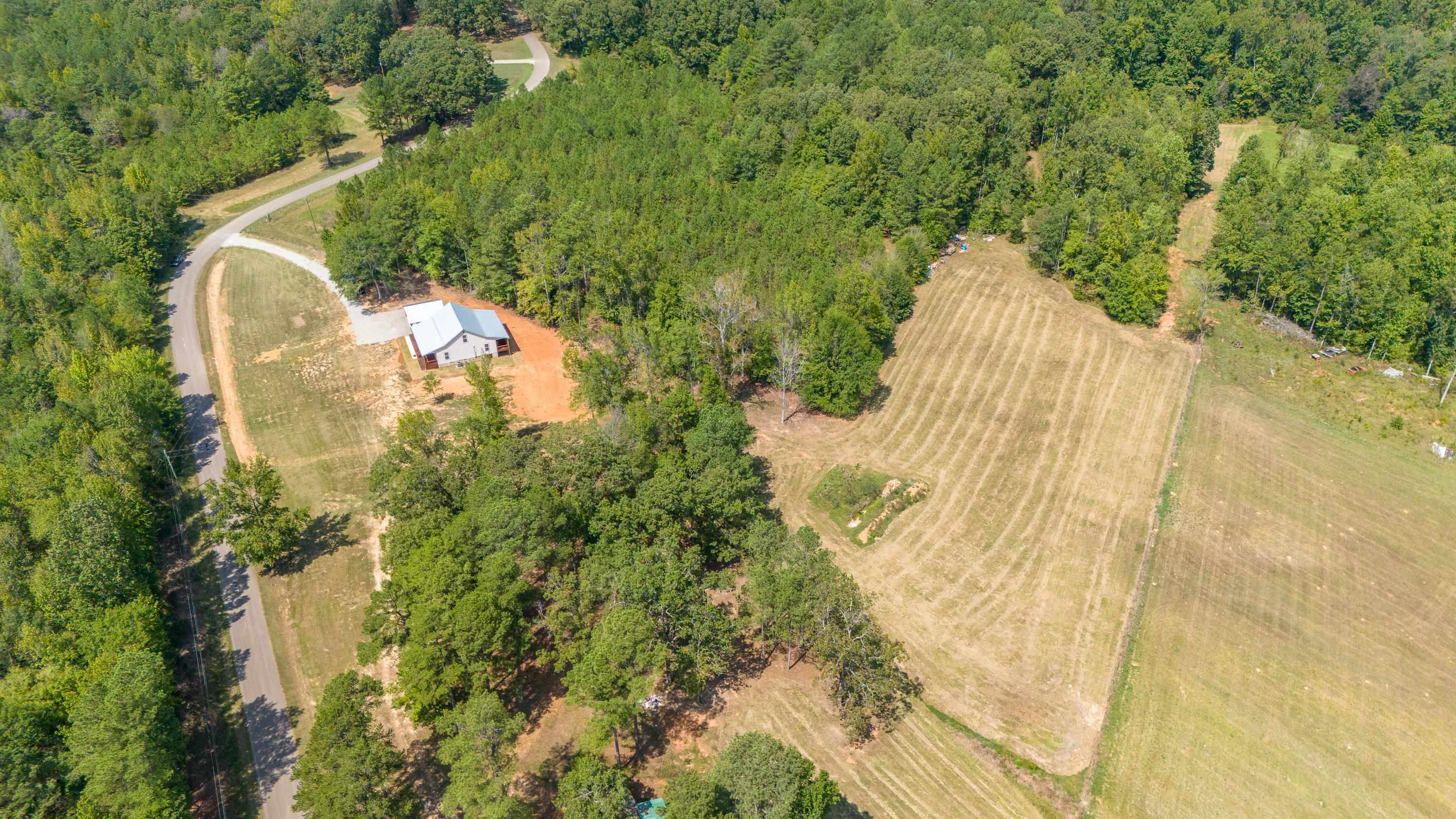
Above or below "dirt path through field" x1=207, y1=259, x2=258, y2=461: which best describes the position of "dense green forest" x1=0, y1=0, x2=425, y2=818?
above

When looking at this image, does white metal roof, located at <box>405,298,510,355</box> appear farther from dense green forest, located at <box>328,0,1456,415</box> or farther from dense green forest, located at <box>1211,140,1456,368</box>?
dense green forest, located at <box>1211,140,1456,368</box>

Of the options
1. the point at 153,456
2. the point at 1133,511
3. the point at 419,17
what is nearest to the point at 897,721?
the point at 1133,511

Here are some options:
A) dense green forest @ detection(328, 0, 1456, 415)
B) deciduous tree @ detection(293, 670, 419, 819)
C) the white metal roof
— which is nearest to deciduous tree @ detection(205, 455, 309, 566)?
deciduous tree @ detection(293, 670, 419, 819)

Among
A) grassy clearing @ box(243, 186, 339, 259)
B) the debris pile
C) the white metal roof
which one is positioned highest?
grassy clearing @ box(243, 186, 339, 259)

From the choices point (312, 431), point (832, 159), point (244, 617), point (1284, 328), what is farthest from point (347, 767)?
point (1284, 328)

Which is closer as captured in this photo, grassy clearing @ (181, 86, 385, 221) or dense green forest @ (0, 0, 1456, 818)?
dense green forest @ (0, 0, 1456, 818)
